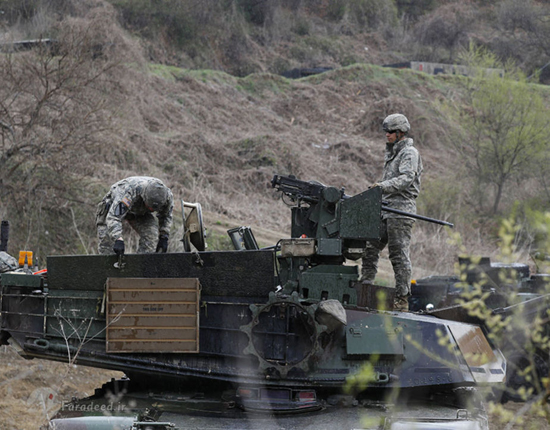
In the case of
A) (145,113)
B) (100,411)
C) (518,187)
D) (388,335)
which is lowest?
(518,187)

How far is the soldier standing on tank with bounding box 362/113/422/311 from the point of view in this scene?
8.07 metres

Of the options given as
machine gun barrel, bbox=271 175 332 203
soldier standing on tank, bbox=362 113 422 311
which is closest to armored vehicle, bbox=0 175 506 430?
machine gun barrel, bbox=271 175 332 203

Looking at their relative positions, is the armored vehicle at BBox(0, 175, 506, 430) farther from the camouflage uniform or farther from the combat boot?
the camouflage uniform

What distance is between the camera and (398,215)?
26.7 ft

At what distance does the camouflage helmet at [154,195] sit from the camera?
8.36 meters

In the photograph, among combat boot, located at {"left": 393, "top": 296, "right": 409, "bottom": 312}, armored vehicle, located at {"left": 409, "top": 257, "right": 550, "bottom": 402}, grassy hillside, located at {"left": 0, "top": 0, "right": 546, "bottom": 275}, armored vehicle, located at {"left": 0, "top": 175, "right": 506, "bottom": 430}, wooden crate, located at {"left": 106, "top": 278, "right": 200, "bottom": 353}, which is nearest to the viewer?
armored vehicle, located at {"left": 0, "top": 175, "right": 506, "bottom": 430}

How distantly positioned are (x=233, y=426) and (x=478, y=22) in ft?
144

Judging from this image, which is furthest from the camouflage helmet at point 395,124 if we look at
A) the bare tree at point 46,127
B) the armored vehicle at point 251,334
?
the bare tree at point 46,127

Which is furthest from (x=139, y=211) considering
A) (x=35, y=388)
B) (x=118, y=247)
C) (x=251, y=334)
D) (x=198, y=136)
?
(x=198, y=136)

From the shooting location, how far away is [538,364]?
1080 cm

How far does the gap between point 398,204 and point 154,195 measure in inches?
100.0

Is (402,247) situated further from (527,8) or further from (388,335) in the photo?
(527,8)

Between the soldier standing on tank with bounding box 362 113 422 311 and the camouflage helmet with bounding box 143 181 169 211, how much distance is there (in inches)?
86.7

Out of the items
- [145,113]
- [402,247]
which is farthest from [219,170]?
[402,247]
